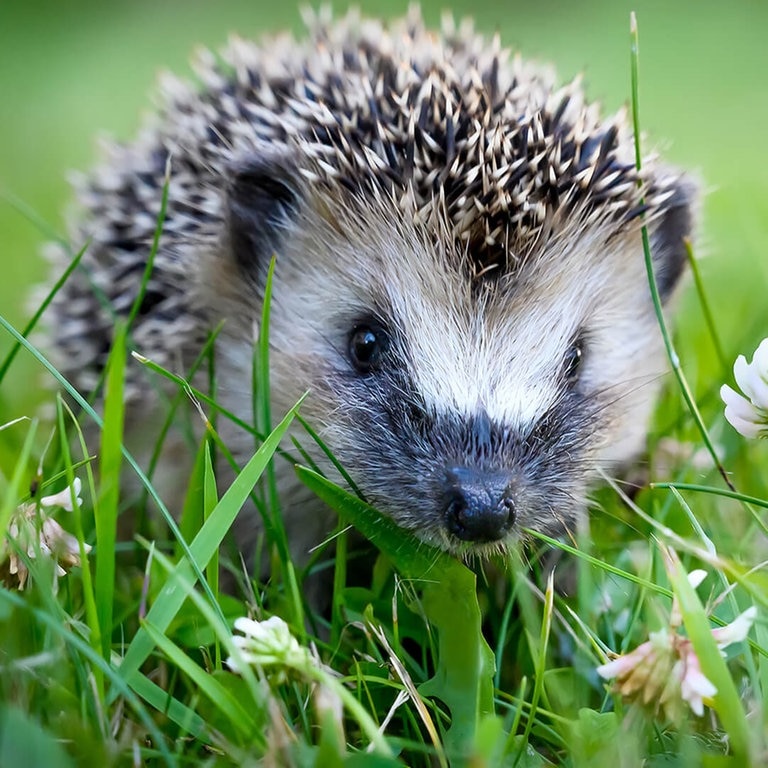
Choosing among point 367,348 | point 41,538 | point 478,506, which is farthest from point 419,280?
point 41,538

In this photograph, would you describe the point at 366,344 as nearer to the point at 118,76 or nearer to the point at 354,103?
the point at 354,103

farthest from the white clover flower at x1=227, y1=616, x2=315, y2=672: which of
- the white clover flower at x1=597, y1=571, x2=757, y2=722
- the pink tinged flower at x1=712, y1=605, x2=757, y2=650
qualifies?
the pink tinged flower at x1=712, y1=605, x2=757, y2=650

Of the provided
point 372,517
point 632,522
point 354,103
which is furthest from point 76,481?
point 632,522

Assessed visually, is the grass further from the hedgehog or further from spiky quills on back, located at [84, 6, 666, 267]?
spiky quills on back, located at [84, 6, 666, 267]

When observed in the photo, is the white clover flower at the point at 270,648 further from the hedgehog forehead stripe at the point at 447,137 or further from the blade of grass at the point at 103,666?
the hedgehog forehead stripe at the point at 447,137

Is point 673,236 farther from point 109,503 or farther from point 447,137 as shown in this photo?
point 109,503
